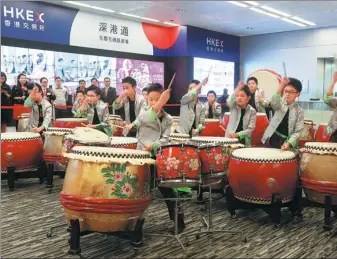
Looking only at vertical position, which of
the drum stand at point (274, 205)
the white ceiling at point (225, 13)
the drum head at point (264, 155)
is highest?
the white ceiling at point (225, 13)

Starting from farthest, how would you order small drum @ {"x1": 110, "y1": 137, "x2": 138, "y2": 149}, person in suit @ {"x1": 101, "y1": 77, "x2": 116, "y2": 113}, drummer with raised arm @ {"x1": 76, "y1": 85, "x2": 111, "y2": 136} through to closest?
person in suit @ {"x1": 101, "y1": 77, "x2": 116, "y2": 113}
drummer with raised arm @ {"x1": 76, "y1": 85, "x2": 111, "y2": 136}
small drum @ {"x1": 110, "y1": 137, "x2": 138, "y2": 149}

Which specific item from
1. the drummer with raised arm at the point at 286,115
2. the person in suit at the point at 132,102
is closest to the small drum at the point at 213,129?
the person in suit at the point at 132,102

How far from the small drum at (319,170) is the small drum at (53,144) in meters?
2.36

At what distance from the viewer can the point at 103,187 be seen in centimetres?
231

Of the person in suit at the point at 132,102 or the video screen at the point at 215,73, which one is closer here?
the person in suit at the point at 132,102

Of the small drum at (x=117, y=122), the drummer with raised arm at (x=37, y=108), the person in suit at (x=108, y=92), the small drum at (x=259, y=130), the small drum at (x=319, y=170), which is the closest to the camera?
the small drum at (x=319, y=170)

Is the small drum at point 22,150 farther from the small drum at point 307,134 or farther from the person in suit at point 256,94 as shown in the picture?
the small drum at point 307,134

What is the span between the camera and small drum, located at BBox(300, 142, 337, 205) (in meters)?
3.03

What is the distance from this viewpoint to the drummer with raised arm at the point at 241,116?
3766 millimetres

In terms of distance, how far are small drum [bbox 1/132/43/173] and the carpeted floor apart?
1.94 ft

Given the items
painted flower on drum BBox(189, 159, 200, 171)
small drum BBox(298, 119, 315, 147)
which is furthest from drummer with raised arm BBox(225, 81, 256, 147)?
small drum BBox(298, 119, 315, 147)

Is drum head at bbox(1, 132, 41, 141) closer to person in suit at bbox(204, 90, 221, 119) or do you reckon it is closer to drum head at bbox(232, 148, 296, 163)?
drum head at bbox(232, 148, 296, 163)

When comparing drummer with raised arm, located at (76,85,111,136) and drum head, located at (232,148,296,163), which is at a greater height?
drummer with raised arm, located at (76,85,111,136)

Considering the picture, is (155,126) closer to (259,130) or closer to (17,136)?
(17,136)
